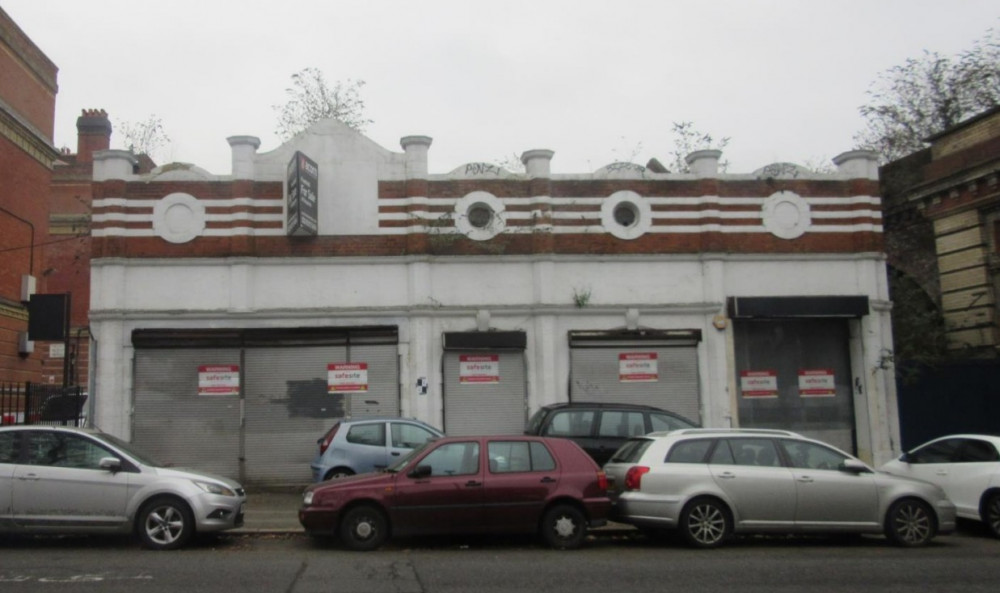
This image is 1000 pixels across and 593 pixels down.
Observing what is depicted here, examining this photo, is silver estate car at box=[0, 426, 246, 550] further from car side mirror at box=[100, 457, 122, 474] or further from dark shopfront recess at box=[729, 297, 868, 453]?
dark shopfront recess at box=[729, 297, 868, 453]

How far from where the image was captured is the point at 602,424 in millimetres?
16031

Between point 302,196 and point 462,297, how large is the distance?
12.6 feet

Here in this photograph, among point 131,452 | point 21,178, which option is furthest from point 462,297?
point 21,178

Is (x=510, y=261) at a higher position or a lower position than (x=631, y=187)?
lower

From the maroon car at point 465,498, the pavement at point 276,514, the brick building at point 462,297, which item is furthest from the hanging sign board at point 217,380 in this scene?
the maroon car at point 465,498

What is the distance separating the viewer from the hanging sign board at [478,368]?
1905 cm

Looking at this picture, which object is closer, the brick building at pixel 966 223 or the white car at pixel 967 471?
the white car at pixel 967 471

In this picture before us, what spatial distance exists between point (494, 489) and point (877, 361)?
37.9ft

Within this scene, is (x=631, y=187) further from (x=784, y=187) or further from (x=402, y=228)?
(x=402, y=228)

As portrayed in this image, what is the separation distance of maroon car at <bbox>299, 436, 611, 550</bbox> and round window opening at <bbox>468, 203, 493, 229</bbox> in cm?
832

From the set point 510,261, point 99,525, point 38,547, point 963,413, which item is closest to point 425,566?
point 99,525

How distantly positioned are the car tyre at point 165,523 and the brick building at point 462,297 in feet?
22.0

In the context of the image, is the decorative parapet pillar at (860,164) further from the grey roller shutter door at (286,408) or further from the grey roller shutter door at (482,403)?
the grey roller shutter door at (286,408)

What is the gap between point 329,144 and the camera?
19438mm
